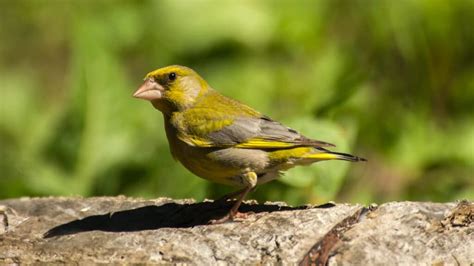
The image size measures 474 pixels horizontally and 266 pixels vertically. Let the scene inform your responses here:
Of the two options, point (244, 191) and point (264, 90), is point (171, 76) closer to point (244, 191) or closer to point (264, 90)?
point (244, 191)

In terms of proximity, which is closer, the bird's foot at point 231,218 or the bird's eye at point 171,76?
the bird's foot at point 231,218

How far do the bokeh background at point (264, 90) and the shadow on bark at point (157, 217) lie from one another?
99 centimetres

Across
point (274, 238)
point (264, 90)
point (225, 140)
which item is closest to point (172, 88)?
point (225, 140)

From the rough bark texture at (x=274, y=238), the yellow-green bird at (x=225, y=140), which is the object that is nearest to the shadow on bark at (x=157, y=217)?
the rough bark texture at (x=274, y=238)

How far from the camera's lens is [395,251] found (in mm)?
4133

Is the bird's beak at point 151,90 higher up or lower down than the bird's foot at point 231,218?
higher up

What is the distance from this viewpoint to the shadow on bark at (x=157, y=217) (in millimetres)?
4688

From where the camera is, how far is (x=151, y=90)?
512cm

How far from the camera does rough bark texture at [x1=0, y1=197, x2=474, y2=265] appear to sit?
414 centimetres

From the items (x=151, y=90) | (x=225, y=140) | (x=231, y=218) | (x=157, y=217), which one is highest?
(x=151, y=90)

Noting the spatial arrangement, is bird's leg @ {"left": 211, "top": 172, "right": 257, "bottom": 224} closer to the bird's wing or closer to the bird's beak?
the bird's wing

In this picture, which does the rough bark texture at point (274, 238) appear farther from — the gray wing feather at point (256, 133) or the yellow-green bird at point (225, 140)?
the gray wing feather at point (256, 133)

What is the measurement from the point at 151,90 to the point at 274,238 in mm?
1252

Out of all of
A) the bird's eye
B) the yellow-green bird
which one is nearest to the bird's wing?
the yellow-green bird
